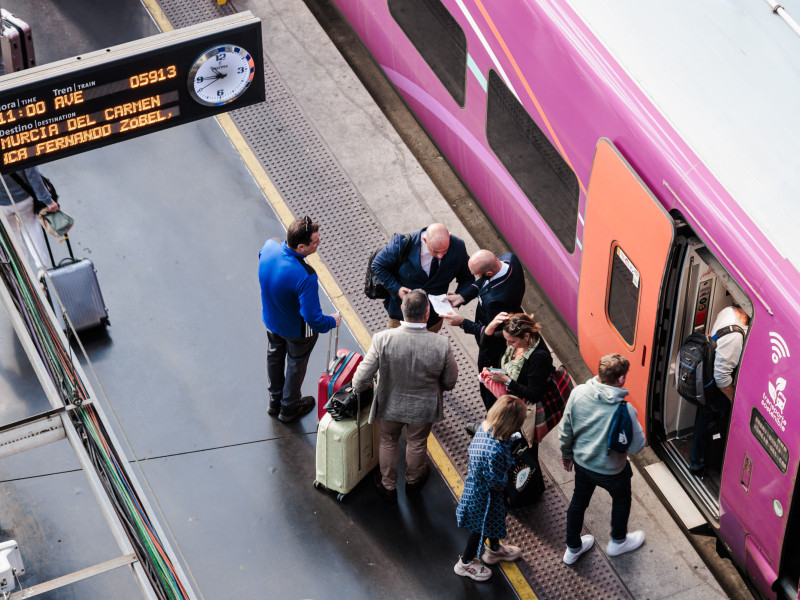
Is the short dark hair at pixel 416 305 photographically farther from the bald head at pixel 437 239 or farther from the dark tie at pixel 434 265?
the dark tie at pixel 434 265

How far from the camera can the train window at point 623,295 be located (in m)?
7.49

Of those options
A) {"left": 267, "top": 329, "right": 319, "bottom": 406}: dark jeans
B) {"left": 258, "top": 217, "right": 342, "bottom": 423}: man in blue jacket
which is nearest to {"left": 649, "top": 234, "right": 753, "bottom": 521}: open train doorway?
{"left": 258, "top": 217, "right": 342, "bottom": 423}: man in blue jacket

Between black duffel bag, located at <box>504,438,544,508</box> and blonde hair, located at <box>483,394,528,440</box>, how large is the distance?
36.5 inches

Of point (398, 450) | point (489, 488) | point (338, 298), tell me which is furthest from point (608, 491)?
point (338, 298)

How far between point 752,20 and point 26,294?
4.50 metres

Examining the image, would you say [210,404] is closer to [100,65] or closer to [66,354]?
[100,65]

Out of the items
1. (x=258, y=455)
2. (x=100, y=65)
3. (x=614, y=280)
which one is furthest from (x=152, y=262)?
(x=614, y=280)

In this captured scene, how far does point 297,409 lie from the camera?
28.1ft

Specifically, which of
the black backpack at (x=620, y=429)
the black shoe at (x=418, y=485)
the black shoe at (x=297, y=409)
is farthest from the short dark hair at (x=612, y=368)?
the black shoe at (x=297, y=409)

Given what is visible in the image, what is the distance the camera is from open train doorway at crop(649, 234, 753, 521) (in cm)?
711

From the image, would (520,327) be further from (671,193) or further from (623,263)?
(671,193)

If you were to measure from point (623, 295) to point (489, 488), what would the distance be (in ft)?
5.42

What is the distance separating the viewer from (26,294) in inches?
215

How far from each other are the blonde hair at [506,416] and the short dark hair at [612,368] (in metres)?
0.59
